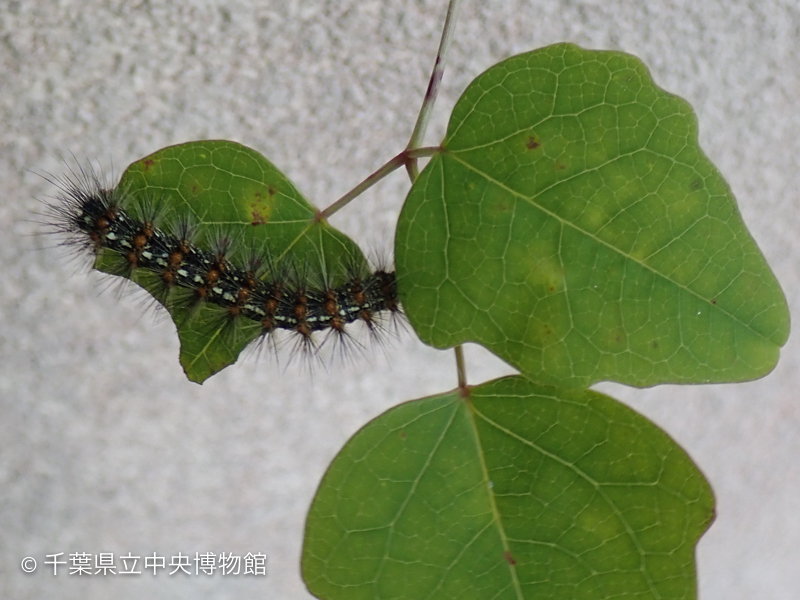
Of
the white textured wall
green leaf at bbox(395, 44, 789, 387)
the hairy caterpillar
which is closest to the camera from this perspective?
green leaf at bbox(395, 44, 789, 387)

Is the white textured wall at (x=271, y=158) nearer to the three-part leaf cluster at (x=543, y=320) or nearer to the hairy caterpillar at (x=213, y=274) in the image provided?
the hairy caterpillar at (x=213, y=274)

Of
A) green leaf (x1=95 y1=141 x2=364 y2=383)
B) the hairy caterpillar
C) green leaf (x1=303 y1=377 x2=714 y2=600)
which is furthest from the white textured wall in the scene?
green leaf (x1=303 y1=377 x2=714 y2=600)

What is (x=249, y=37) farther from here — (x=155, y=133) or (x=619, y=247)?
(x=619, y=247)

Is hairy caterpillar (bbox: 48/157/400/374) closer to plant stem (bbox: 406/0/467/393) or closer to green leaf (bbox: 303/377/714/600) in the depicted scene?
plant stem (bbox: 406/0/467/393)

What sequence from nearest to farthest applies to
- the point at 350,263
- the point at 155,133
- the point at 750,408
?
the point at 350,263 < the point at 155,133 < the point at 750,408

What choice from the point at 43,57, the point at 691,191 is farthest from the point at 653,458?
the point at 43,57

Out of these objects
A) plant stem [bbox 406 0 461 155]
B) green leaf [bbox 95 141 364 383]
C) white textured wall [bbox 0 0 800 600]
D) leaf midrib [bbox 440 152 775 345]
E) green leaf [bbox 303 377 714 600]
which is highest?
white textured wall [bbox 0 0 800 600]
